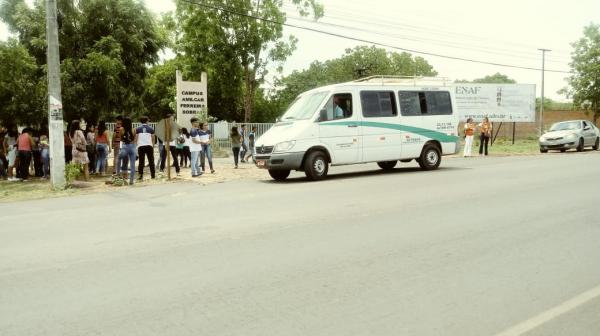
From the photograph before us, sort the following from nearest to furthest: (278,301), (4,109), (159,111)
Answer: (278,301)
(4,109)
(159,111)

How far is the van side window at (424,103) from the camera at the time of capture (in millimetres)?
15391

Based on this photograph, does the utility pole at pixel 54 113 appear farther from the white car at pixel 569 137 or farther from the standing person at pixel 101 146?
the white car at pixel 569 137

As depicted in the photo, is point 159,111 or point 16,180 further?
point 159,111

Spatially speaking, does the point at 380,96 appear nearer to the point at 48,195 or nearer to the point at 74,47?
the point at 48,195

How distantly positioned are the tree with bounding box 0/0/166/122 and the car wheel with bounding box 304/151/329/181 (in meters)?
7.88

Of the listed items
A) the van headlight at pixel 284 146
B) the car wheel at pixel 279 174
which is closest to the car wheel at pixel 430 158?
the car wheel at pixel 279 174

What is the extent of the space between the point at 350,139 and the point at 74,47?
10337mm

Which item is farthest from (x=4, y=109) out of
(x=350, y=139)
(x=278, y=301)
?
(x=278, y=301)

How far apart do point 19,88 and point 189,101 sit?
9.14 meters

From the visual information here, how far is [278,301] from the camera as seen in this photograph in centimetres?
436

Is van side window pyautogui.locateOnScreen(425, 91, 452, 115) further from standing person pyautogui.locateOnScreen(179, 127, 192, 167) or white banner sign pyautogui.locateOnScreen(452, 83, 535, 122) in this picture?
white banner sign pyautogui.locateOnScreen(452, 83, 535, 122)

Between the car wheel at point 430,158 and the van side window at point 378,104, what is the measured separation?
1579 mm

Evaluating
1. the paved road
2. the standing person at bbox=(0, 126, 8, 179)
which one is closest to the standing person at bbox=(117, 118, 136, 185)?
the paved road

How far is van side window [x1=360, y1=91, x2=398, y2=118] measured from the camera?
14555mm
